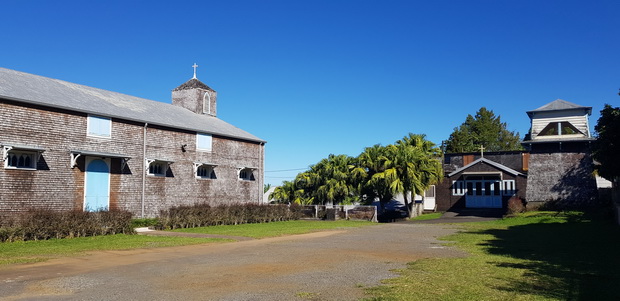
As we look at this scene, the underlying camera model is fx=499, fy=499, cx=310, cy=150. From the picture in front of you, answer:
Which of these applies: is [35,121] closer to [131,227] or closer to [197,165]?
[131,227]

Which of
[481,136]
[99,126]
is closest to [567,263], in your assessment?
[99,126]

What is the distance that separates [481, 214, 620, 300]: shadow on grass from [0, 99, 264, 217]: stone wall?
18.8 meters

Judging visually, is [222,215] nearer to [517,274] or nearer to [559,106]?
[517,274]

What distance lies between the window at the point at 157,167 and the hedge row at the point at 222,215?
11.0 ft

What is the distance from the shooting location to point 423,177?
36.8 meters

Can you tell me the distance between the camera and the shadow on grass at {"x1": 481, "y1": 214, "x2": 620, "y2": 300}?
8.36 meters

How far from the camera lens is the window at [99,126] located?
25.2m

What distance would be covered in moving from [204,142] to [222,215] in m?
6.08

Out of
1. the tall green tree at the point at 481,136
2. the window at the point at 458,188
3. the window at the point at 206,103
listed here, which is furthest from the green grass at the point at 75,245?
the tall green tree at the point at 481,136

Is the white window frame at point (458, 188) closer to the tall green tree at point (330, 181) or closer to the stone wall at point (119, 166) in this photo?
the tall green tree at point (330, 181)

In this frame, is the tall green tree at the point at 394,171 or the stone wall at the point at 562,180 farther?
the tall green tree at the point at 394,171

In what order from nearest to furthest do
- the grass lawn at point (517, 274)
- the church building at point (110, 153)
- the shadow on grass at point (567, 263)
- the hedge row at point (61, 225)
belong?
the grass lawn at point (517, 274)
the shadow on grass at point (567, 263)
the hedge row at point (61, 225)
the church building at point (110, 153)

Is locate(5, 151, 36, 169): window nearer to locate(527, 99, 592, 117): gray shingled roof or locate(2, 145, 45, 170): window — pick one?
locate(2, 145, 45, 170): window

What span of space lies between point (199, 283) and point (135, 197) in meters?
19.4
